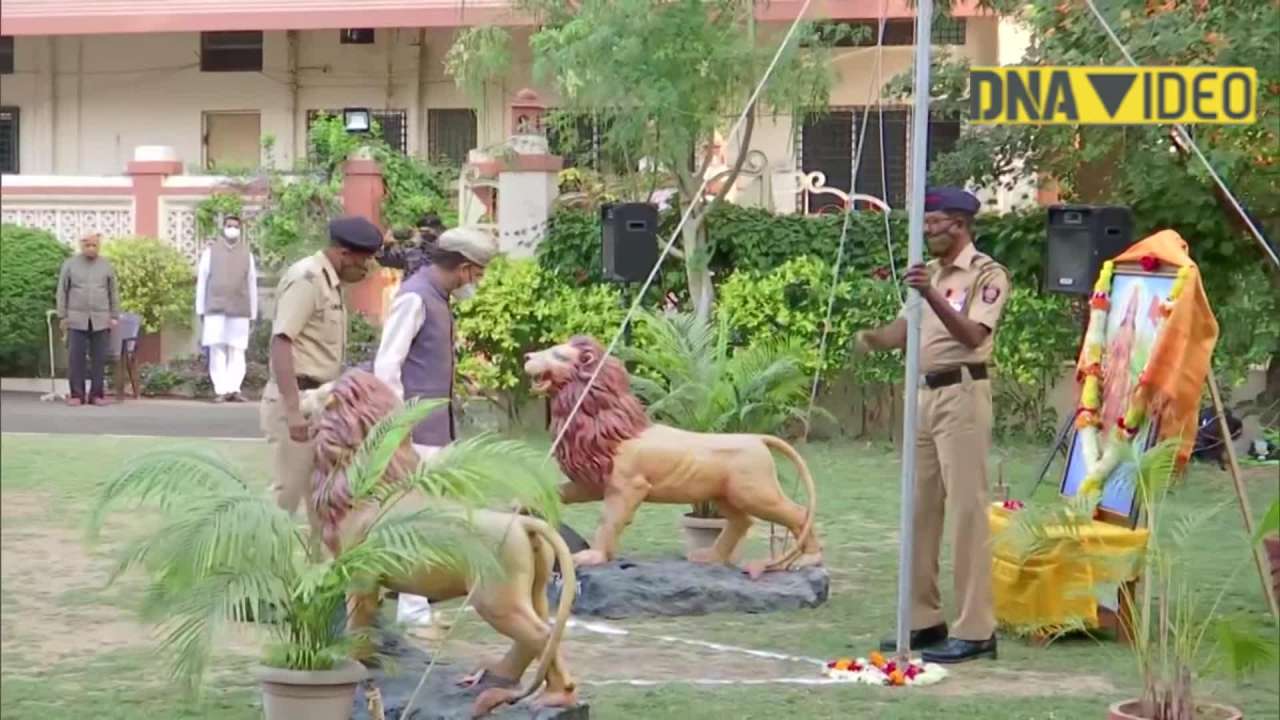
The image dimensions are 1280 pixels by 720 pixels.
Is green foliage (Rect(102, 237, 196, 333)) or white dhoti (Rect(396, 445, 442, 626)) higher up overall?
green foliage (Rect(102, 237, 196, 333))

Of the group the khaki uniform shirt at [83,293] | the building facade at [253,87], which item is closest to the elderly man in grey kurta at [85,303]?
the khaki uniform shirt at [83,293]

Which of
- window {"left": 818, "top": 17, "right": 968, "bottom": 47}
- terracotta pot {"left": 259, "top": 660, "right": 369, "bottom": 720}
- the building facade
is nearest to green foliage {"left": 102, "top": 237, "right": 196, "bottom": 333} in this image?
the building facade

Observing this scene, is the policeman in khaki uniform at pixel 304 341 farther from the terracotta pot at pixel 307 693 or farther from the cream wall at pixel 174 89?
the cream wall at pixel 174 89

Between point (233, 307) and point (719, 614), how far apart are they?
12046mm

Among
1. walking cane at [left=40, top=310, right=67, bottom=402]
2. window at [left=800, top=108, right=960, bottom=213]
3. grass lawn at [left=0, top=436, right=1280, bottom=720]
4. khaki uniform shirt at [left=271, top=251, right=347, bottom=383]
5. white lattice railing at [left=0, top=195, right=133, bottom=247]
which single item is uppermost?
window at [left=800, top=108, right=960, bottom=213]

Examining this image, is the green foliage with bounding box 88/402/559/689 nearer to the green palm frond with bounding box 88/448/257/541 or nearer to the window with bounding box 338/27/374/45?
the green palm frond with bounding box 88/448/257/541

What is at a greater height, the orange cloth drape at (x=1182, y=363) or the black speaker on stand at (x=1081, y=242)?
the black speaker on stand at (x=1081, y=242)

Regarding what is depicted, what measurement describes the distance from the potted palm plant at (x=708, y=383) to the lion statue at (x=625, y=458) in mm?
1234

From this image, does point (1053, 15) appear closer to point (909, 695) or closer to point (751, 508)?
point (751, 508)

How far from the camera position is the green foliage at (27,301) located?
2123cm

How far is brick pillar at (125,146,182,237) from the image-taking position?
22859 millimetres

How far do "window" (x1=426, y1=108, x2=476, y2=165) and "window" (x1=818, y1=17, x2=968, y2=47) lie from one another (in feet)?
19.8

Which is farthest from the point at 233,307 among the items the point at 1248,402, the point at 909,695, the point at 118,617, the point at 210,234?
the point at 909,695

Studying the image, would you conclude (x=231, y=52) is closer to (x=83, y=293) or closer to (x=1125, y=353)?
(x=83, y=293)
